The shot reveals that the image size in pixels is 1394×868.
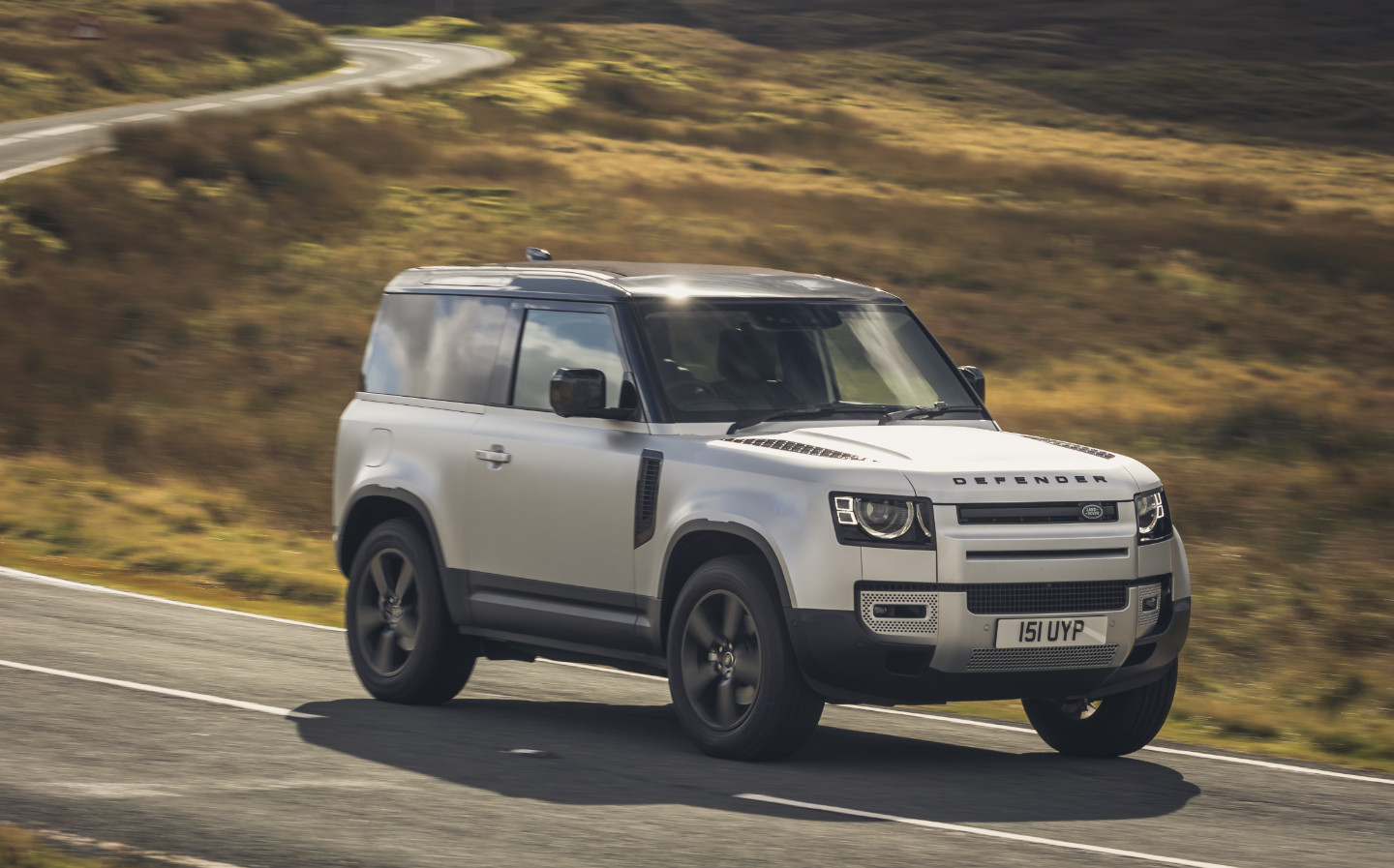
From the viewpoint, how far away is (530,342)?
29.8 ft

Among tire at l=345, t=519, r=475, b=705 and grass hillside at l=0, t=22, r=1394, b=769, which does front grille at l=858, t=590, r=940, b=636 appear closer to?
tire at l=345, t=519, r=475, b=705

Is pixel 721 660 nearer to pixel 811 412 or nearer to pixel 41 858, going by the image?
pixel 811 412

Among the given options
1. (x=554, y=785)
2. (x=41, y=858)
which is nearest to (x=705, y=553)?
(x=554, y=785)

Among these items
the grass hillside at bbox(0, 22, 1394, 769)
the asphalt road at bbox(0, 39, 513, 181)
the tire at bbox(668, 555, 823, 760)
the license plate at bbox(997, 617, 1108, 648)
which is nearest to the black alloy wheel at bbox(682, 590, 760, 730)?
the tire at bbox(668, 555, 823, 760)

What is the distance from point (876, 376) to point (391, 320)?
2.69 metres

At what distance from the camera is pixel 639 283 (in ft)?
28.9

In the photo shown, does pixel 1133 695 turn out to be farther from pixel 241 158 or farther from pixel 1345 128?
pixel 1345 128

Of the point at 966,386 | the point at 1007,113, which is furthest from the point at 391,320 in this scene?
the point at 1007,113

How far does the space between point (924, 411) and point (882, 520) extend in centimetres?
142

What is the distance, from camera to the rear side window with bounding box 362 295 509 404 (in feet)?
30.7

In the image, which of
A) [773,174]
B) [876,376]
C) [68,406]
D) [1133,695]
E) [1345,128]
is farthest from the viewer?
[1345,128]

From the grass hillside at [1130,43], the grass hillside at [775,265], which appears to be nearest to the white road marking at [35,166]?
the grass hillside at [775,265]

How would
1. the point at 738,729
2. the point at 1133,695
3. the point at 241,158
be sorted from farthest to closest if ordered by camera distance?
the point at 241,158 < the point at 1133,695 < the point at 738,729

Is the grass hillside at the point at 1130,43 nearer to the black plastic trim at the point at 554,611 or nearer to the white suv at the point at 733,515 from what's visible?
the white suv at the point at 733,515
